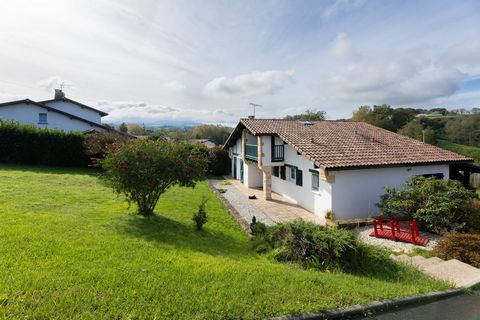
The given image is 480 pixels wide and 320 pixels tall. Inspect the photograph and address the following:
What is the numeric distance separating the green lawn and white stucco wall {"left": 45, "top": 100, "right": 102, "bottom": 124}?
3273 cm

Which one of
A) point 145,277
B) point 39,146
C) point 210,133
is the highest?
point 210,133

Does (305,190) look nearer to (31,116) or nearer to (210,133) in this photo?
(31,116)

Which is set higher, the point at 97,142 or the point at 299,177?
the point at 97,142

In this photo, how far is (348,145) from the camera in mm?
16469

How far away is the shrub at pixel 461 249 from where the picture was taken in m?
7.79

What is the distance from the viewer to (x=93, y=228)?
7879mm

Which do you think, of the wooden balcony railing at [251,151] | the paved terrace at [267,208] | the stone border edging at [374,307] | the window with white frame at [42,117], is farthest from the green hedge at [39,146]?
the stone border edging at [374,307]

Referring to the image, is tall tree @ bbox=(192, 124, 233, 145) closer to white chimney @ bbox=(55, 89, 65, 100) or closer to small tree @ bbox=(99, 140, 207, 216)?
white chimney @ bbox=(55, 89, 65, 100)

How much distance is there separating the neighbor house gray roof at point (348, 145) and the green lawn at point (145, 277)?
7.58 m

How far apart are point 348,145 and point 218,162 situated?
1636cm

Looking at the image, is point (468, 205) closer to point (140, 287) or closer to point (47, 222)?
point (140, 287)

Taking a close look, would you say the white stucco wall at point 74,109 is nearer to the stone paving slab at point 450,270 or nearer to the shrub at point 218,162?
the shrub at point 218,162

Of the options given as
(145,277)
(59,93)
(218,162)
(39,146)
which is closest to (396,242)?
(145,277)

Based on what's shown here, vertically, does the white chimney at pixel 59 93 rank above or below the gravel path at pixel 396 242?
above
